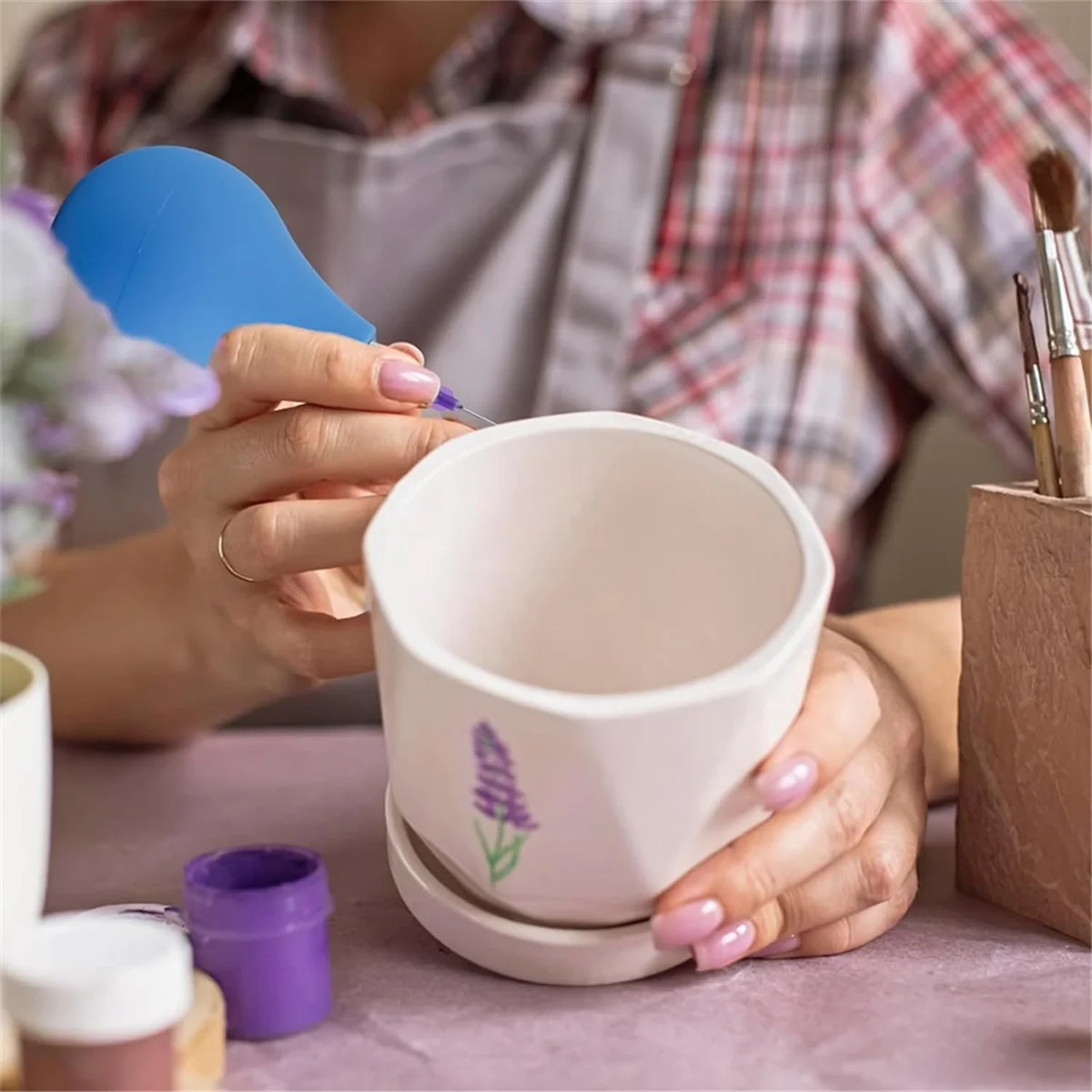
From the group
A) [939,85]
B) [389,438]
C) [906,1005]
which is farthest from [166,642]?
[939,85]

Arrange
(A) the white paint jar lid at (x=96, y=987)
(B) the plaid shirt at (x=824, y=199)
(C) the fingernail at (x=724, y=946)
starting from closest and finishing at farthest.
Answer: (A) the white paint jar lid at (x=96, y=987) → (C) the fingernail at (x=724, y=946) → (B) the plaid shirt at (x=824, y=199)

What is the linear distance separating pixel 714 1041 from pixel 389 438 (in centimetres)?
18

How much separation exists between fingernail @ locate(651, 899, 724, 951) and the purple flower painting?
4 centimetres

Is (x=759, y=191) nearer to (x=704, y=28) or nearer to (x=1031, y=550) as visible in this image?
(x=704, y=28)

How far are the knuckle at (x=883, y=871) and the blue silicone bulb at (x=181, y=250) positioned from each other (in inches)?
8.7

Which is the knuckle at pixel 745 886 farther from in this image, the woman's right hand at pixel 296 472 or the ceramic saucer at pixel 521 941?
the woman's right hand at pixel 296 472

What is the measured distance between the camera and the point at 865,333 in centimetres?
83

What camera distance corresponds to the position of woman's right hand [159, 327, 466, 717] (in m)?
0.39

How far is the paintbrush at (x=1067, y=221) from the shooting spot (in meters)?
0.42

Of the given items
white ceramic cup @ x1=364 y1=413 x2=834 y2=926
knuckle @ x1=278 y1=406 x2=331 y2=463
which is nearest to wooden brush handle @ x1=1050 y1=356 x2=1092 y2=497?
white ceramic cup @ x1=364 y1=413 x2=834 y2=926

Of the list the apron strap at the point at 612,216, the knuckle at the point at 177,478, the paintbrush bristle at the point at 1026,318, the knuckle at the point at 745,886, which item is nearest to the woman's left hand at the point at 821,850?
the knuckle at the point at 745,886

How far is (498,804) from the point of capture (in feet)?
1.08

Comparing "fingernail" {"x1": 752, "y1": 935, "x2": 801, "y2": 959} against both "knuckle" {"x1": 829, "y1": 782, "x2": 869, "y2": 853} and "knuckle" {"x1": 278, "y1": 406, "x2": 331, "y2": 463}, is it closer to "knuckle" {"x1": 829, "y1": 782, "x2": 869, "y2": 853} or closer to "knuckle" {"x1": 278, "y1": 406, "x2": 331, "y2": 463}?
"knuckle" {"x1": 829, "y1": 782, "x2": 869, "y2": 853}

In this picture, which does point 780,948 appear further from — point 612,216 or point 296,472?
point 612,216
